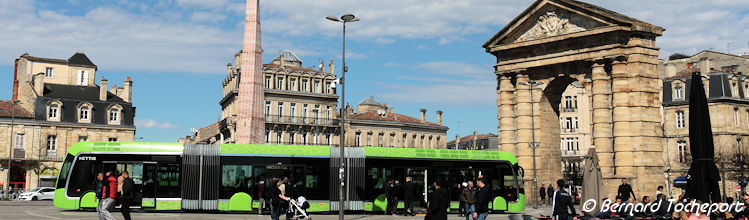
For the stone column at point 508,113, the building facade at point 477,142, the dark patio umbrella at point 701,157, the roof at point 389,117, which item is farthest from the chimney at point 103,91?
the dark patio umbrella at point 701,157

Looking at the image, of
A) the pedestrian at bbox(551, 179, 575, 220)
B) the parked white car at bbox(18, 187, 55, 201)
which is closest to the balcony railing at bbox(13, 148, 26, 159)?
the parked white car at bbox(18, 187, 55, 201)

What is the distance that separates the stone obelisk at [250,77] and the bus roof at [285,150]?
13.1 m

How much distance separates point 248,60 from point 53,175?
1200 inches

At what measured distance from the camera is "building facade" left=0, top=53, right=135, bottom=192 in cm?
6016

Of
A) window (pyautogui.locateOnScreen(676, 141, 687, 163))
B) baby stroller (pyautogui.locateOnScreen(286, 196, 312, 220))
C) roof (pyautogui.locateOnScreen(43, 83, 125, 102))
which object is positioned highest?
roof (pyautogui.locateOnScreen(43, 83, 125, 102))

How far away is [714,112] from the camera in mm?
61250

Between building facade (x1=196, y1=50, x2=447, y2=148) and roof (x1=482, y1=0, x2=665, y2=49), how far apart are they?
3092 centimetres

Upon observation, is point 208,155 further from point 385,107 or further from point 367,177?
point 385,107

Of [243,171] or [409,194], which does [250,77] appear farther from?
[409,194]

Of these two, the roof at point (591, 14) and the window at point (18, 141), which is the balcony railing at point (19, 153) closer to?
the window at point (18, 141)

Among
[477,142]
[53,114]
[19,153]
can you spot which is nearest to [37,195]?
[19,153]

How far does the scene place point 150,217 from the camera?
2316cm

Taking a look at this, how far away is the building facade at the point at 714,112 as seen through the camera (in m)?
60.2

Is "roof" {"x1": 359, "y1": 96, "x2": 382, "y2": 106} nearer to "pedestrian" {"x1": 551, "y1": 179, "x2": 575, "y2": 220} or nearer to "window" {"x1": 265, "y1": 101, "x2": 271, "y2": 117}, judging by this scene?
"window" {"x1": 265, "y1": 101, "x2": 271, "y2": 117}
